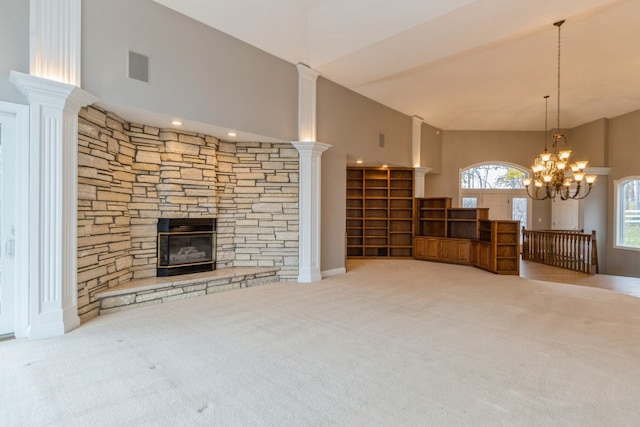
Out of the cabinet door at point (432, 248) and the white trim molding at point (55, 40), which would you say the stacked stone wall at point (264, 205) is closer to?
the white trim molding at point (55, 40)

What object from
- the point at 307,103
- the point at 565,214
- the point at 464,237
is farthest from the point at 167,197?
the point at 565,214

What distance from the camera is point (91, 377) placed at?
7.67 ft

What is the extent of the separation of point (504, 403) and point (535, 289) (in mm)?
3946

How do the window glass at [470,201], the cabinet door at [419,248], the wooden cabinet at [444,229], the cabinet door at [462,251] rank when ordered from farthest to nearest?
the window glass at [470,201] → the cabinet door at [419,248] → the wooden cabinet at [444,229] → the cabinet door at [462,251]

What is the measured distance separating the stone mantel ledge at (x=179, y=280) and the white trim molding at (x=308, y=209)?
525 mm

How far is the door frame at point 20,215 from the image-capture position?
10.0 ft

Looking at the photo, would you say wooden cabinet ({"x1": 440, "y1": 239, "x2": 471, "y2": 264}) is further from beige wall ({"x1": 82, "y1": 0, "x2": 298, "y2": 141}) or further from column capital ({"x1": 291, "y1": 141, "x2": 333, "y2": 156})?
beige wall ({"x1": 82, "y1": 0, "x2": 298, "y2": 141})

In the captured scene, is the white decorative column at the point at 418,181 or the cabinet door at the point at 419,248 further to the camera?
the white decorative column at the point at 418,181

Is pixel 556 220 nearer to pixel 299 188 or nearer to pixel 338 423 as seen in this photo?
pixel 299 188

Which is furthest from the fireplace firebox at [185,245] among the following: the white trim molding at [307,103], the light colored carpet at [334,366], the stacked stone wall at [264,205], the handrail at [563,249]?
the handrail at [563,249]

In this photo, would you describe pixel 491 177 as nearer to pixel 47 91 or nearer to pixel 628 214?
pixel 628 214

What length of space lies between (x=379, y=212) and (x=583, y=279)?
4.49 m

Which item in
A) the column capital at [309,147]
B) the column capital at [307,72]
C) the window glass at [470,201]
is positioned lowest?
the window glass at [470,201]

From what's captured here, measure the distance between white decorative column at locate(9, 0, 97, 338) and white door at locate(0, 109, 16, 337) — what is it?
223mm
